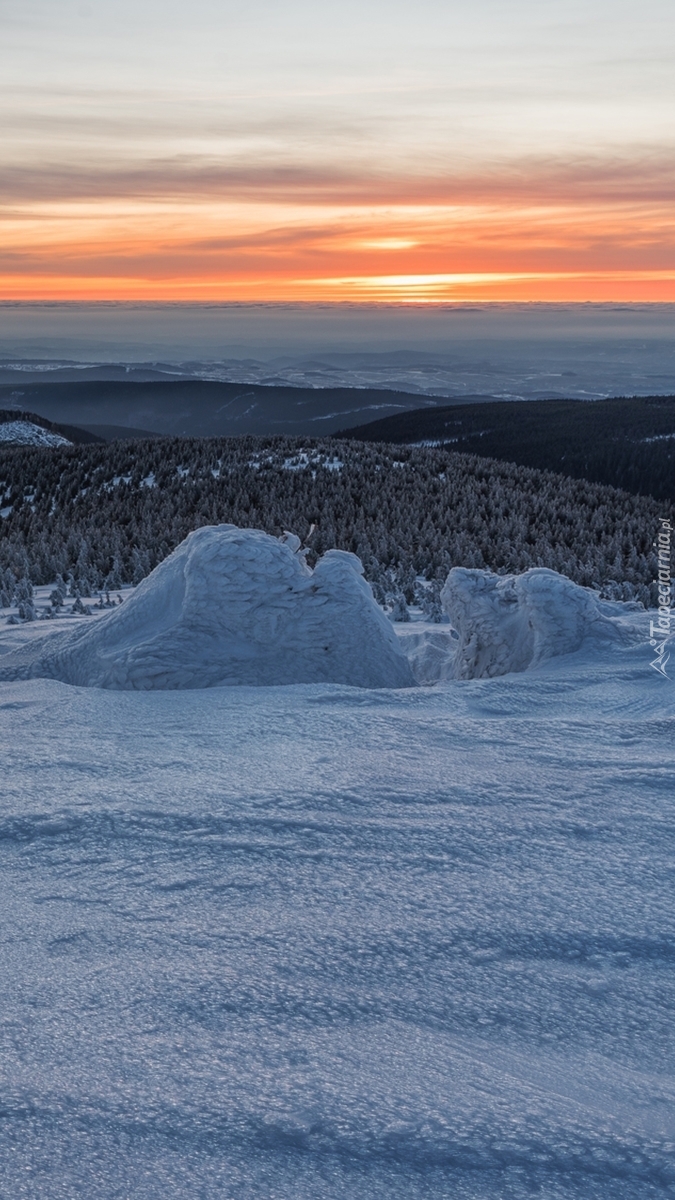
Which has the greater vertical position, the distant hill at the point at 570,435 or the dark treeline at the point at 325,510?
the distant hill at the point at 570,435

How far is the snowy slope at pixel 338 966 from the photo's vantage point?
1354 millimetres

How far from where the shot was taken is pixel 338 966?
6.25 ft

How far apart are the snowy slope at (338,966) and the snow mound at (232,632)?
54.9 inches

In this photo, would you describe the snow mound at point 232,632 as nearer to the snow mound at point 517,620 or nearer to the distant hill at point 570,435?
the snow mound at point 517,620

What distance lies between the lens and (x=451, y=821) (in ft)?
9.07

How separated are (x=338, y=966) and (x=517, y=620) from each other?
4.17m

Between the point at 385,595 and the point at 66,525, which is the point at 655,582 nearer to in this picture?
the point at 385,595

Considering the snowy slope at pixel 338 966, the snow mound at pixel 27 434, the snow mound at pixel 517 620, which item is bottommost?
the snowy slope at pixel 338 966

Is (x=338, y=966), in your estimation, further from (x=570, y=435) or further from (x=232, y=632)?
(x=570, y=435)

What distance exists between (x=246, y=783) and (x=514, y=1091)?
1.76 meters

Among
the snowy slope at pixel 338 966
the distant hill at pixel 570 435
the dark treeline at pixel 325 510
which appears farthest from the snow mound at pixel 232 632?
the distant hill at pixel 570 435

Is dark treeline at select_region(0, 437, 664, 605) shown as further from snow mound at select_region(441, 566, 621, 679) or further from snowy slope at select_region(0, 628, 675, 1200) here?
snowy slope at select_region(0, 628, 675, 1200)

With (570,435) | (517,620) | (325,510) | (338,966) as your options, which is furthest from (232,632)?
(570,435)

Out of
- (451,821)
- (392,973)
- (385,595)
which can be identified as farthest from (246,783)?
(385,595)
